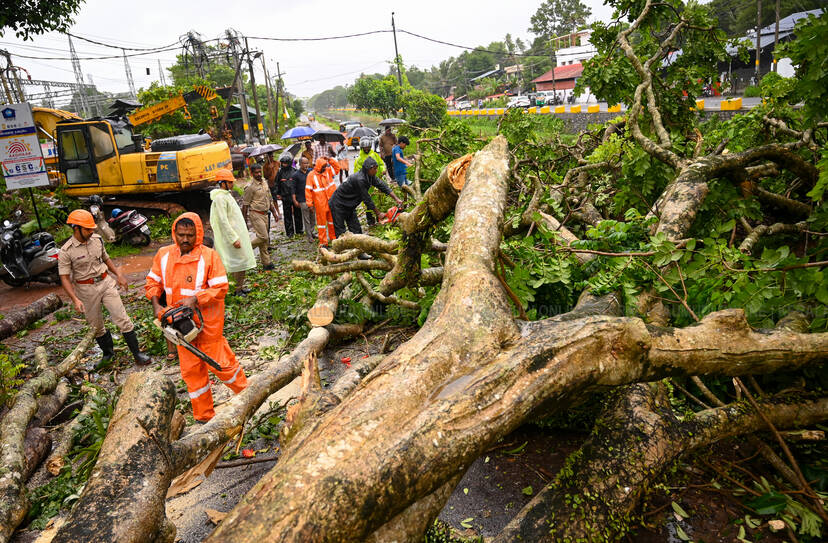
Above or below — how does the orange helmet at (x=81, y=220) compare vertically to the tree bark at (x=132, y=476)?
above

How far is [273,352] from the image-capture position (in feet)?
17.0

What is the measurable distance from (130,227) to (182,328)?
8084 millimetres

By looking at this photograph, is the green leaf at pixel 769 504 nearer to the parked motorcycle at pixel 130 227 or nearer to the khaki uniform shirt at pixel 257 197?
the khaki uniform shirt at pixel 257 197

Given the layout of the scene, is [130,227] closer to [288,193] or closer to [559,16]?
[288,193]

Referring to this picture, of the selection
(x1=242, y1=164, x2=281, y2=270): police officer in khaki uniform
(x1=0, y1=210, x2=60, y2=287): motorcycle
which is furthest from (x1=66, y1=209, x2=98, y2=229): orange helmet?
(x1=0, y1=210, x2=60, y2=287): motorcycle

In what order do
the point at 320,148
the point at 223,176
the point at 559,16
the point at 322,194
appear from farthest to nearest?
the point at 559,16 → the point at 320,148 → the point at 322,194 → the point at 223,176

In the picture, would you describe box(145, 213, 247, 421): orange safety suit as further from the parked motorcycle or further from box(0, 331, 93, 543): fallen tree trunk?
the parked motorcycle

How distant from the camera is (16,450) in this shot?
333 centimetres

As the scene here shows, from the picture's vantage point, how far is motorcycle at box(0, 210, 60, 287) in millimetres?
8039

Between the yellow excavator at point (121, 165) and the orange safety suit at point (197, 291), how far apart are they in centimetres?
801

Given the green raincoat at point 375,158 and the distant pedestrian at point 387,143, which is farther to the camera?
the distant pedestrian at point 387,143

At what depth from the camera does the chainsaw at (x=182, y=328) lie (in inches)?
144

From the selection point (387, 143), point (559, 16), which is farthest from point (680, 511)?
point (559, 16)

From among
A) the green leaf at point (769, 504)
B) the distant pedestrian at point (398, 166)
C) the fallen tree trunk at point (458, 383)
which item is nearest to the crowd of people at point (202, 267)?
the distant pedestrian at point (398, 166)
